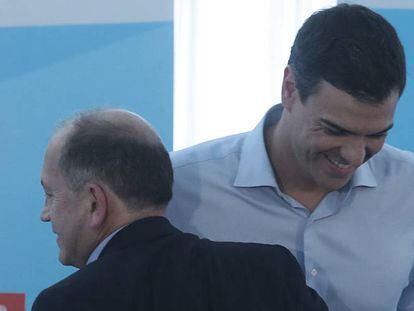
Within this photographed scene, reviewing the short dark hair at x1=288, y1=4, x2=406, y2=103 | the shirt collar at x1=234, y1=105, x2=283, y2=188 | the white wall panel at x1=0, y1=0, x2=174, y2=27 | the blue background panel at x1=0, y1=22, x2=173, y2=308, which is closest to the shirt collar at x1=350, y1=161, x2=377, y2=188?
the shirt collar at x1=234, y1=105, x2=283, y2=188

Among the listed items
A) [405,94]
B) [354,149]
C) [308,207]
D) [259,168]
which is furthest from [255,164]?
[405,94]

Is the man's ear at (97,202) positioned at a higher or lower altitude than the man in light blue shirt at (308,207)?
higher

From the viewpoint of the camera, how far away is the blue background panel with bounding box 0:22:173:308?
2.09 m

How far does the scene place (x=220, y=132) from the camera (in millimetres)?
1984

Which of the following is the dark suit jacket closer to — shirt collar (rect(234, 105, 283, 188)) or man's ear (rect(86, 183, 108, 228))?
man's ear (rect(86, 183, 108, 228))

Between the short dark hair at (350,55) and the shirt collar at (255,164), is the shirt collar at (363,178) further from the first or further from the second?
the short dark hair at (350,55)

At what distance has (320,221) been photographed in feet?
4.94

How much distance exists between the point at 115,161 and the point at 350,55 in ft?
1.43

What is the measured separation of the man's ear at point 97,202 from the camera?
49.9 inches

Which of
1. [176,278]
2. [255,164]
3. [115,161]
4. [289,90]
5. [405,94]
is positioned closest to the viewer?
[176,278]

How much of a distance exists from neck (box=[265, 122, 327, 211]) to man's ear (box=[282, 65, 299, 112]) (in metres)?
0.11

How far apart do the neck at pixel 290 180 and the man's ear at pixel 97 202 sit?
40 centimetres

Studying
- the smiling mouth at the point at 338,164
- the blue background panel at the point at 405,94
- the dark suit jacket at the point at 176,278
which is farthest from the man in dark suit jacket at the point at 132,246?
the blue background panel at the point at 405,94

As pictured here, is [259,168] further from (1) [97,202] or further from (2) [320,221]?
(1) [97,202]
